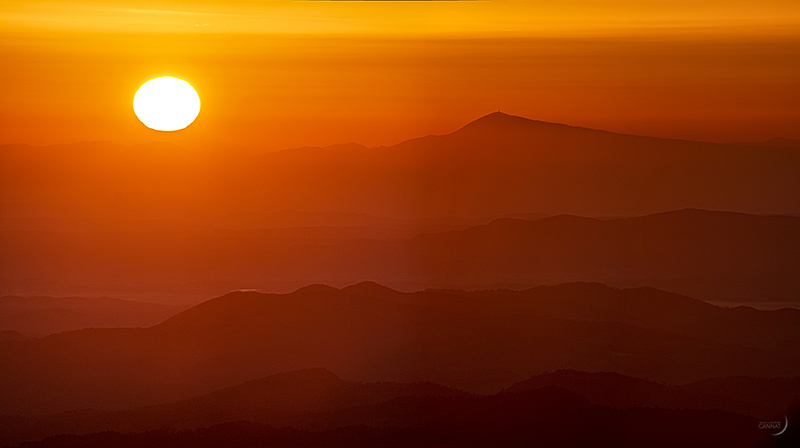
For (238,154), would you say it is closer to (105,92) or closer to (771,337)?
(105,92)

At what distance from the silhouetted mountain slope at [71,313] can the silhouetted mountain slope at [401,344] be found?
0.03m

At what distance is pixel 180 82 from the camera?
260 centimetres

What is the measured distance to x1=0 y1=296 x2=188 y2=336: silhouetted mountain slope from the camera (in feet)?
8.48

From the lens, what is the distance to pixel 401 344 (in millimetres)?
2637

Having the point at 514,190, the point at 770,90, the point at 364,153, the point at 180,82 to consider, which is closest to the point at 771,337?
the point at 770,90

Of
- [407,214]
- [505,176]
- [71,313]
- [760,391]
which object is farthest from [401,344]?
[760,391]

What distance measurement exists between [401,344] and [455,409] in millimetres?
303

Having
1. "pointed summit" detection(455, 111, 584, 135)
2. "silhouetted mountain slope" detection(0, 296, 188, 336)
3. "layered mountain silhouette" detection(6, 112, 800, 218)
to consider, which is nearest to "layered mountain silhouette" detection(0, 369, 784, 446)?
"silhouetted mountain slope" detection(0, 296, 188, 336)

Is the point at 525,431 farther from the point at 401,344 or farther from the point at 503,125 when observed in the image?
the point at 503,125

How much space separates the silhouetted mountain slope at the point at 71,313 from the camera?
8.48 ft

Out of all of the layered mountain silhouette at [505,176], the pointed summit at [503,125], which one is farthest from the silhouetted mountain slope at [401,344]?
the pointed summit at [503,125]

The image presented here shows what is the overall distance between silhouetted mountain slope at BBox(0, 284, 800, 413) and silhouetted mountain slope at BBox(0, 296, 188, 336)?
33 millimetres

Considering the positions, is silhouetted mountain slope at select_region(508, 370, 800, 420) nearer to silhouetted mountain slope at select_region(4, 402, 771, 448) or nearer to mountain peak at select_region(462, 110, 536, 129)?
silhouetted mountain slope at select_region(4, 402, 771, 448)

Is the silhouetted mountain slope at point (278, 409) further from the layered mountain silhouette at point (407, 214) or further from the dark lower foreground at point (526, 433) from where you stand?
the layered mountain silhouette at point (407, 214)
